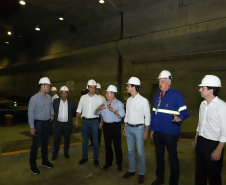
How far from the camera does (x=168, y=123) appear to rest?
302 cm

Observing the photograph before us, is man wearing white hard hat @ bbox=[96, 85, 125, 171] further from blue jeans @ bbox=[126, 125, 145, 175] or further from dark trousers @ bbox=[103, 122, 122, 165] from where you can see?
blue jeans @ bbox=[126, 125, 145, 175]

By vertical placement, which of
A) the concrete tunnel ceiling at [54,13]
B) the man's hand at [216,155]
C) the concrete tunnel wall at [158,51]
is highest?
the concrete tunnel ceiling at [54,13]

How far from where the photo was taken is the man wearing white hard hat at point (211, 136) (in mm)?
2309

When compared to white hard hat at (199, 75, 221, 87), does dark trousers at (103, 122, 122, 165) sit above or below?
below

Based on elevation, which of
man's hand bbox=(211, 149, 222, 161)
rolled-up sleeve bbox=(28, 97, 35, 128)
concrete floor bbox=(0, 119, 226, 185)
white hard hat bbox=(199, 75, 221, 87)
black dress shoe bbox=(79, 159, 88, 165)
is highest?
white hard hat bbox=(199, 75, 221, 87)

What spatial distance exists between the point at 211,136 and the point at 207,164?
393mm

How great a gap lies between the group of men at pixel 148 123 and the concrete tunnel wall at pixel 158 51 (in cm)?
479

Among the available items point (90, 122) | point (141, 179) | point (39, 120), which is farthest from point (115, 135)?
point (39, 120)

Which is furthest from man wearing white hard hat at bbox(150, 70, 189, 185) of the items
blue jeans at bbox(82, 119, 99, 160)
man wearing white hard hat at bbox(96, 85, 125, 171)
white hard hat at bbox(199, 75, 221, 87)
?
blue jeans at bbox(82, 119, 99, 160)

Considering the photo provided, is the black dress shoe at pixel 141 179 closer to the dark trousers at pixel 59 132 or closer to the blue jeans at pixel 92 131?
the blue jeans at pixel 92 131

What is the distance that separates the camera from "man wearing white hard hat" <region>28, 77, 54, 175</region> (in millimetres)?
3707

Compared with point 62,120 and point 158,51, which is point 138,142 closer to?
point 62,120

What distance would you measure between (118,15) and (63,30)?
5063 millimetres

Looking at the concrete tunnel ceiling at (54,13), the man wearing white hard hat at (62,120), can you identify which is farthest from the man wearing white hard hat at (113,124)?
the concrete tunnel ceiling at (54,13)
